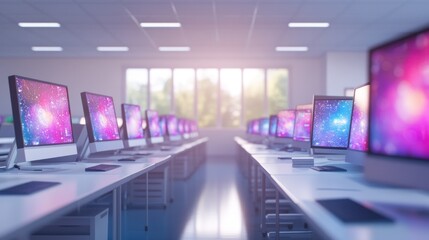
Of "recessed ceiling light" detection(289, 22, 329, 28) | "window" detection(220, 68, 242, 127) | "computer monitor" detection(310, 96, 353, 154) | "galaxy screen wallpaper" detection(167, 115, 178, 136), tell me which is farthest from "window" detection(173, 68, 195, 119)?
"computer monitor" detection(310, 96, 353, 154)

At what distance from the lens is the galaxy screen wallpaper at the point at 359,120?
2061 mm

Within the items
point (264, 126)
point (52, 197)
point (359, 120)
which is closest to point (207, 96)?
point (264, 126)

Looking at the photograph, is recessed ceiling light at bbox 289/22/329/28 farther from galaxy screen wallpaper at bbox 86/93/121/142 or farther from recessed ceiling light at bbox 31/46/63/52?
recessed ceiling light at bbox 31/46/63/52

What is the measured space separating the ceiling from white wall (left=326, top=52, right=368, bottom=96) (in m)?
0.34

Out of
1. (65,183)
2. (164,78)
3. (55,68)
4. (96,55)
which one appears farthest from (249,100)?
(65,183)

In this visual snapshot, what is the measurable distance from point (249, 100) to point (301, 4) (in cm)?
596

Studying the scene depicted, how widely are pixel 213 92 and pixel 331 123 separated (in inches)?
380

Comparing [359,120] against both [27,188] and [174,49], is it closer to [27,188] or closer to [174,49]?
[27,188]

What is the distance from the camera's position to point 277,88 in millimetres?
12133

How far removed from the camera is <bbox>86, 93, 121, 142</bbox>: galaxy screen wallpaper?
9.04 ft

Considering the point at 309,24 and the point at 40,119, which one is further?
the point at 309,24

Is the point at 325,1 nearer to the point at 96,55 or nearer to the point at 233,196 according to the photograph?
the point at 233,196

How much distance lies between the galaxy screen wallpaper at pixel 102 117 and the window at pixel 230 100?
9147mm

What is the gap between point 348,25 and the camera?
7.81 metres
